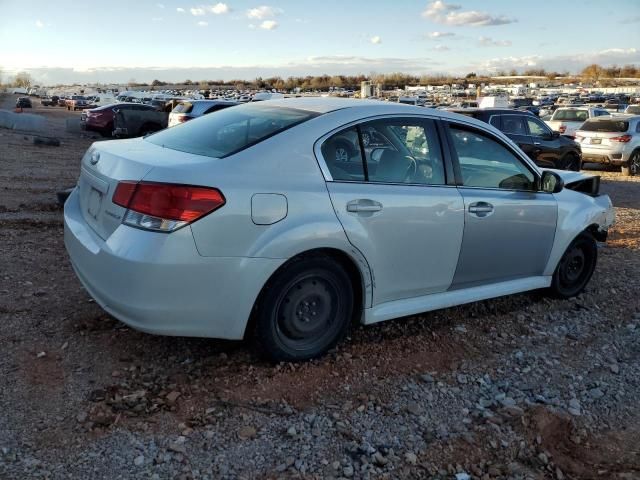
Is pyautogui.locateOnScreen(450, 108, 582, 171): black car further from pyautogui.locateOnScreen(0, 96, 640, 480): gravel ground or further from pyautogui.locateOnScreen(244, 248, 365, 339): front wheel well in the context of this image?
pyautogui.locateOnScreen(244, 248, 365, 339): front wheel well

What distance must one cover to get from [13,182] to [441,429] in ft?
29.7

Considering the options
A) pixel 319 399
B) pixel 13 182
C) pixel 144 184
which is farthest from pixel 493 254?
pixel 13 182

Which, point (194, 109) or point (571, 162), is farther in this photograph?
point (194, 109)

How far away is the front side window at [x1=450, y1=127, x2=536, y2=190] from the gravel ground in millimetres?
1087

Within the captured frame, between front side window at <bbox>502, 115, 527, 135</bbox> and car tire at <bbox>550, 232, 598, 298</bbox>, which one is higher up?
front side window at <bbox>502, 115, 527, 135</bbox>

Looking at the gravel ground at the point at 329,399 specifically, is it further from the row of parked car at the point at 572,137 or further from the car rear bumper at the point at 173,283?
the row of parked car at the point at 572,137

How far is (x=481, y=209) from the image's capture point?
421cm

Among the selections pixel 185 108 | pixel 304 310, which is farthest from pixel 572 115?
pixel 304 310

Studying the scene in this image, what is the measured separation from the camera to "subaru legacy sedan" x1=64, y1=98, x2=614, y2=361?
124 inches

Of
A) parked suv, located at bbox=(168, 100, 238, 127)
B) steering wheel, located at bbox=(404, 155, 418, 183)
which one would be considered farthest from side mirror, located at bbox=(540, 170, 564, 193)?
parked suv, located at bbox=(168, 100, 238, 127)

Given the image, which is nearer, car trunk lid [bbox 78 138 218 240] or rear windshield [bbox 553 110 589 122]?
car trunk lid [bbox 78 138 218 240]

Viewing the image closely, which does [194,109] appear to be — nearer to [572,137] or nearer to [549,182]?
[572,137]

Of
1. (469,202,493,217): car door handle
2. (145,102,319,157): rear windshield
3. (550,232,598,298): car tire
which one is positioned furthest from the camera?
(550,232,598,298): car tire

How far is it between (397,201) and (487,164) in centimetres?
111
